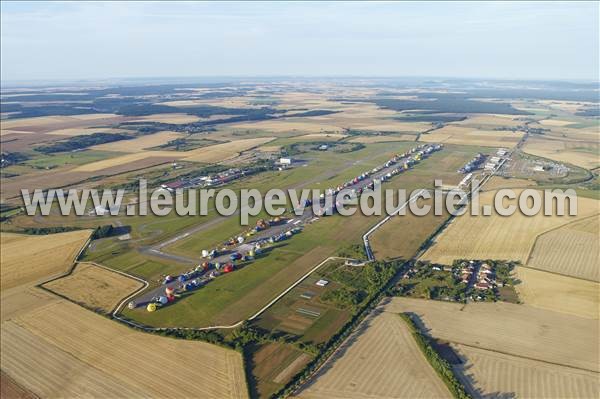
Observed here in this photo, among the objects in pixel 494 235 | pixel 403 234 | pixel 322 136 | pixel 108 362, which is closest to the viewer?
pixel 108 362

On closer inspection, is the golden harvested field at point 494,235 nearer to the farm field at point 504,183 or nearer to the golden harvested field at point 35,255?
the farm field at point 504,183

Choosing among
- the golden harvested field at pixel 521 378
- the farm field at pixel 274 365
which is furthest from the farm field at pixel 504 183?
the farm field at pixel 274 365

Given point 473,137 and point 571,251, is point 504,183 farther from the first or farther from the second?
point 473,137

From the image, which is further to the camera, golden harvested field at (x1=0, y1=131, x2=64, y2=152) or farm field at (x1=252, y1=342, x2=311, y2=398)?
golden harvested field at (x1=0, y1=131, x2=64, y2=152)

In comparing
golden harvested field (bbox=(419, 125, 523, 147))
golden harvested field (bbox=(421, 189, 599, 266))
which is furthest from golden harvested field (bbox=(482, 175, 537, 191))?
golden harvested field (bbox=(419, 125, 523, 147))

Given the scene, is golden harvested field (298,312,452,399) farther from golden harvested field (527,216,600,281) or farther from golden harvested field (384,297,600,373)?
golden harvested field (527,216,600,281)

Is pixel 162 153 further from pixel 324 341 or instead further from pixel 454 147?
pixel 324 341

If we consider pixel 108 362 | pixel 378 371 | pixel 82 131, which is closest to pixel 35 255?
pixel 108 362
